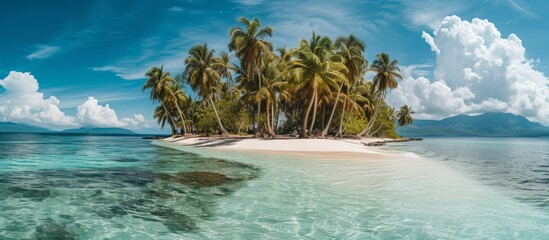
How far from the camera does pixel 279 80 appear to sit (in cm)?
4875

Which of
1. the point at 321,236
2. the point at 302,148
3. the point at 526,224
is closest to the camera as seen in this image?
the point at 321,236

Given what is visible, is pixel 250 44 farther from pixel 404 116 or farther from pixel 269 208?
pixel 404 116

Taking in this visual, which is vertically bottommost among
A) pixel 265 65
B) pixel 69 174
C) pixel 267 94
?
pixel 69 174

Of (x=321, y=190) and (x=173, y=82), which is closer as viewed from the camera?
(x=321, y=190)

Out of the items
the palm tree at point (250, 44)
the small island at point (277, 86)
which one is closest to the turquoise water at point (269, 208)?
the small island at point (277, 86)

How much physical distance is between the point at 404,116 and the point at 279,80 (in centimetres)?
7526

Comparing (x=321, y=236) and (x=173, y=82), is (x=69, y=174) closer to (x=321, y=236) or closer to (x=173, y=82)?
(x=321, y=236)

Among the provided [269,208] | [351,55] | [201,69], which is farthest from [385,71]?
[269,208]

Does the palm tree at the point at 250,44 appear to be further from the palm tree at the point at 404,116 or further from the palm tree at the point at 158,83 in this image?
the palm tree at the point at 404,116

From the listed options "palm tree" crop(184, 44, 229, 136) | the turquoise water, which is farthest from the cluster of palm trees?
the turquoise water

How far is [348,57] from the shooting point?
49344 millimetres

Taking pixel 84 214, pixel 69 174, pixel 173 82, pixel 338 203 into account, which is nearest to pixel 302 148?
pixel 69 174

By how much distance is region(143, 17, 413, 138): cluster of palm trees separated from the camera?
135 ft

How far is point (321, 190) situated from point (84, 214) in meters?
6.85
